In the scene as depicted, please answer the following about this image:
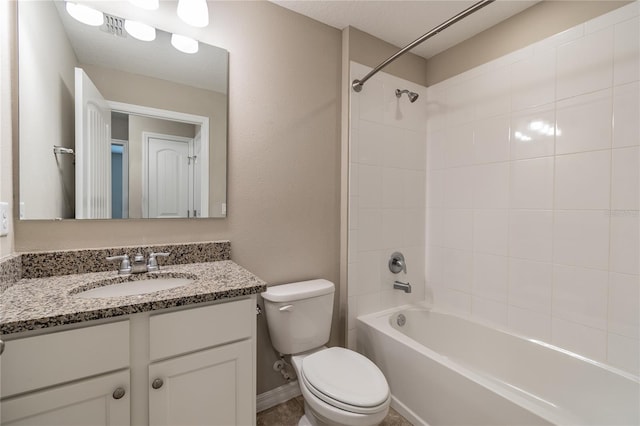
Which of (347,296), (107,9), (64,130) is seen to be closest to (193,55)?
(107,9)

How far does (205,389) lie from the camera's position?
1.03m

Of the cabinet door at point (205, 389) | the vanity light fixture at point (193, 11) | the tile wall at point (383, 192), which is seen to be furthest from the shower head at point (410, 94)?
the cabinet door at point (205, 389)

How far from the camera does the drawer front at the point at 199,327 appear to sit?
948 mm

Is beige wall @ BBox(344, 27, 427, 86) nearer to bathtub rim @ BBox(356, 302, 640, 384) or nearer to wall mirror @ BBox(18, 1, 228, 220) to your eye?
wall mirror @ BBox(18, 1, 228, 220)

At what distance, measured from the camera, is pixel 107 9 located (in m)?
1.30

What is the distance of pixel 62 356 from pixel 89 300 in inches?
6.2

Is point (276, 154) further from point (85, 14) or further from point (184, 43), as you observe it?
point (85, 14)

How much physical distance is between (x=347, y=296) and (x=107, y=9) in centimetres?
194

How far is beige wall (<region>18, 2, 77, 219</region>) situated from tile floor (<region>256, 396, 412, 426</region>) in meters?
1.42

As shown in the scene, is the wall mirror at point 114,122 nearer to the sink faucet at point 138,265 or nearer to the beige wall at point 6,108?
the beige wall at point 6,108

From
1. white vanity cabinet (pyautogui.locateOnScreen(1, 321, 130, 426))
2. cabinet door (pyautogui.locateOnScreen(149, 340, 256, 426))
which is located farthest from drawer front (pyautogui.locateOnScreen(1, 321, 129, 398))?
cabinet door (pyautogui.locateOnScreen(149, 340, 256, 426))

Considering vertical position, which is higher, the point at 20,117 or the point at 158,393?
the point at 20,117

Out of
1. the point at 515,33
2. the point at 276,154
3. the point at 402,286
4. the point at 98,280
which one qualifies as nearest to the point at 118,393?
the point at 98,280

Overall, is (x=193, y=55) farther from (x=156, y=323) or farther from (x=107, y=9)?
(x=156, y=323)
